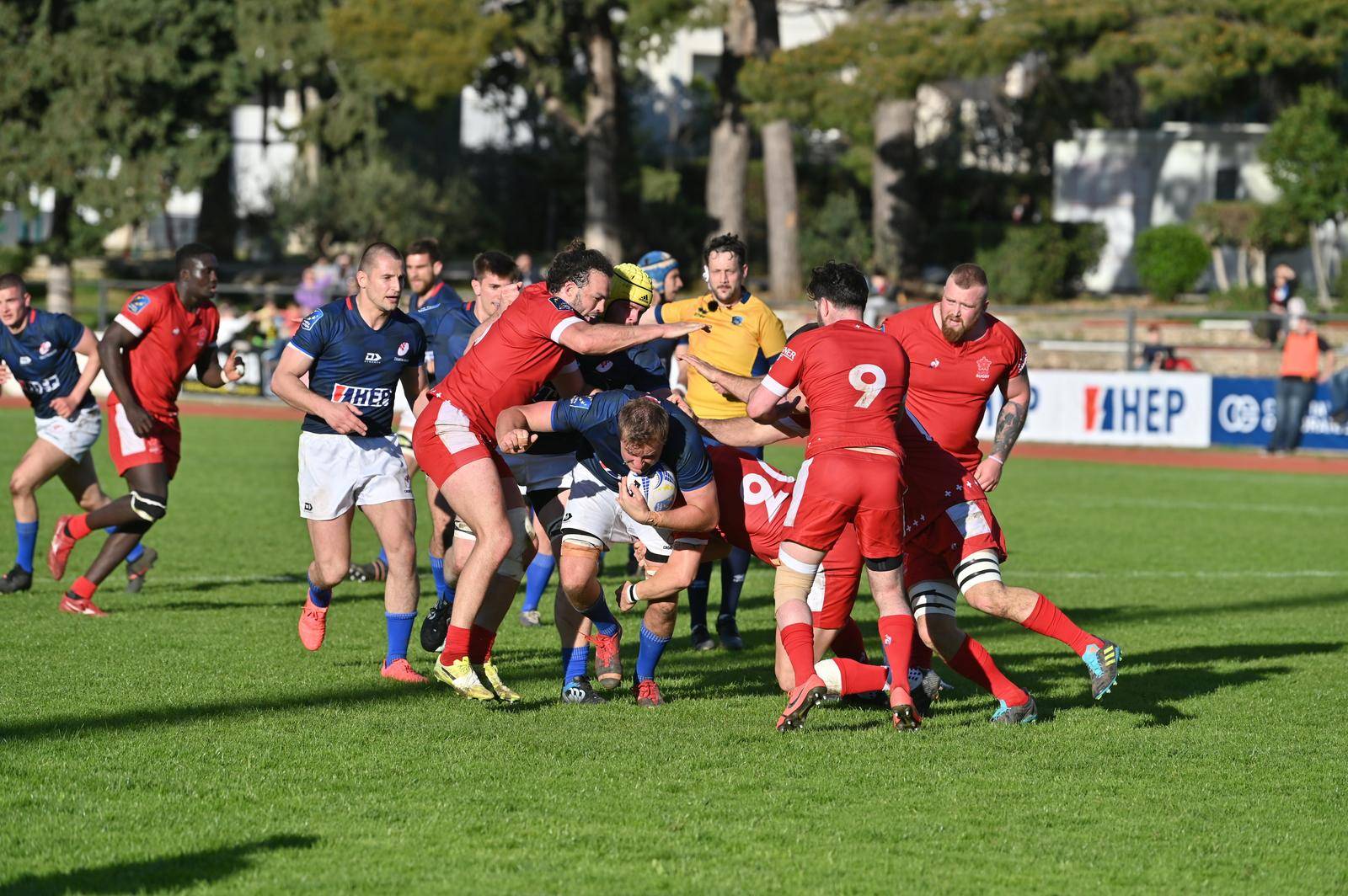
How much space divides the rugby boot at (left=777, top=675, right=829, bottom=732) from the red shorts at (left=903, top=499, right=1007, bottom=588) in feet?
2.44

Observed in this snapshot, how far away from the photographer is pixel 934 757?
22.1 feet

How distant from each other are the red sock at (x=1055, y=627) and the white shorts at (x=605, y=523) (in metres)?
1.57

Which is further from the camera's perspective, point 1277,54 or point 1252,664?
point 1277,54

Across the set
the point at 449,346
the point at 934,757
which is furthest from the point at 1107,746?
the point at 449,346

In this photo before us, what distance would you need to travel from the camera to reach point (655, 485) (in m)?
7.34

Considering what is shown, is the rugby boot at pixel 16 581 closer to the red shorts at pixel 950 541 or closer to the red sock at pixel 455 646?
the red sock at pixel 455 646

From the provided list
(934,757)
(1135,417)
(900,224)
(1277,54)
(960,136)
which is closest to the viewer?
(934,757)

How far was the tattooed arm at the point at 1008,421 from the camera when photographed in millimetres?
7996

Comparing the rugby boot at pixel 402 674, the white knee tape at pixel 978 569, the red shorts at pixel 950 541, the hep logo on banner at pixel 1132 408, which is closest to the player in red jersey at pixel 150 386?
the rugby boot at pixel 402 674

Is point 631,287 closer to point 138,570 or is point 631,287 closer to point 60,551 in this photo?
point 60,551

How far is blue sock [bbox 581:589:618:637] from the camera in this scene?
7.92 meters

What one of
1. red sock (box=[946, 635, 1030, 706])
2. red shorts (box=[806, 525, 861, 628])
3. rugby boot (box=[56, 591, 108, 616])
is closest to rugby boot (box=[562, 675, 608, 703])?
red shorts (box=[806, 525, 861, 628])

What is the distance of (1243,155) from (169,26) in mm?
27209

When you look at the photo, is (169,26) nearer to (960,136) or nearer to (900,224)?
(900,224)
